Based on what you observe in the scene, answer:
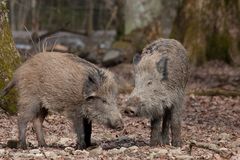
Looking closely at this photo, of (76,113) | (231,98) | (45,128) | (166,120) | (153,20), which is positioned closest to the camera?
(76,113)

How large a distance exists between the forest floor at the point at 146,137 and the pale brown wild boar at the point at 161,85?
334 millimetres

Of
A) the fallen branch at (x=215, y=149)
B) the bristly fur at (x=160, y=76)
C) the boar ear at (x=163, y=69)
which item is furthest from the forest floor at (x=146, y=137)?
the boar ear at (x=163, y=69)

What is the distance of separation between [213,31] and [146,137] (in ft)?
28.6

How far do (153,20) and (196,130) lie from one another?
10.7 m

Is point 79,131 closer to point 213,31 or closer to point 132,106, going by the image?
point 132,106

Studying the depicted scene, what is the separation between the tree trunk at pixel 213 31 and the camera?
18.2 metres

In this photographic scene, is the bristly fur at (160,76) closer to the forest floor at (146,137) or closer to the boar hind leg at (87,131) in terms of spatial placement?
the forest floor at (146,137)

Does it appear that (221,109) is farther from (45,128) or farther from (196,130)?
(45,128)

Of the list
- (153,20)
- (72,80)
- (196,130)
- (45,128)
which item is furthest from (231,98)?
(153,20)

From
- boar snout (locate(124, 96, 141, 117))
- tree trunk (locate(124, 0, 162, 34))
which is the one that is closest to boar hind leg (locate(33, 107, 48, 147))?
boar snout (locate(124, 96, 141, 117))

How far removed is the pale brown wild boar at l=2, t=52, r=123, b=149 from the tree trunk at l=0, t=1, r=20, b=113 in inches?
56.8

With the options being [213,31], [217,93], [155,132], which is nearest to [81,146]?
[155,132]

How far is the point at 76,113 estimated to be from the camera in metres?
8.81

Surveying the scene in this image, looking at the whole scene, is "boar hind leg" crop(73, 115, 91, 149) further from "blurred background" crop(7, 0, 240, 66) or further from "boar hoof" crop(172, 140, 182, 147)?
"blurred background" crop(7, 0, 240, 66)
